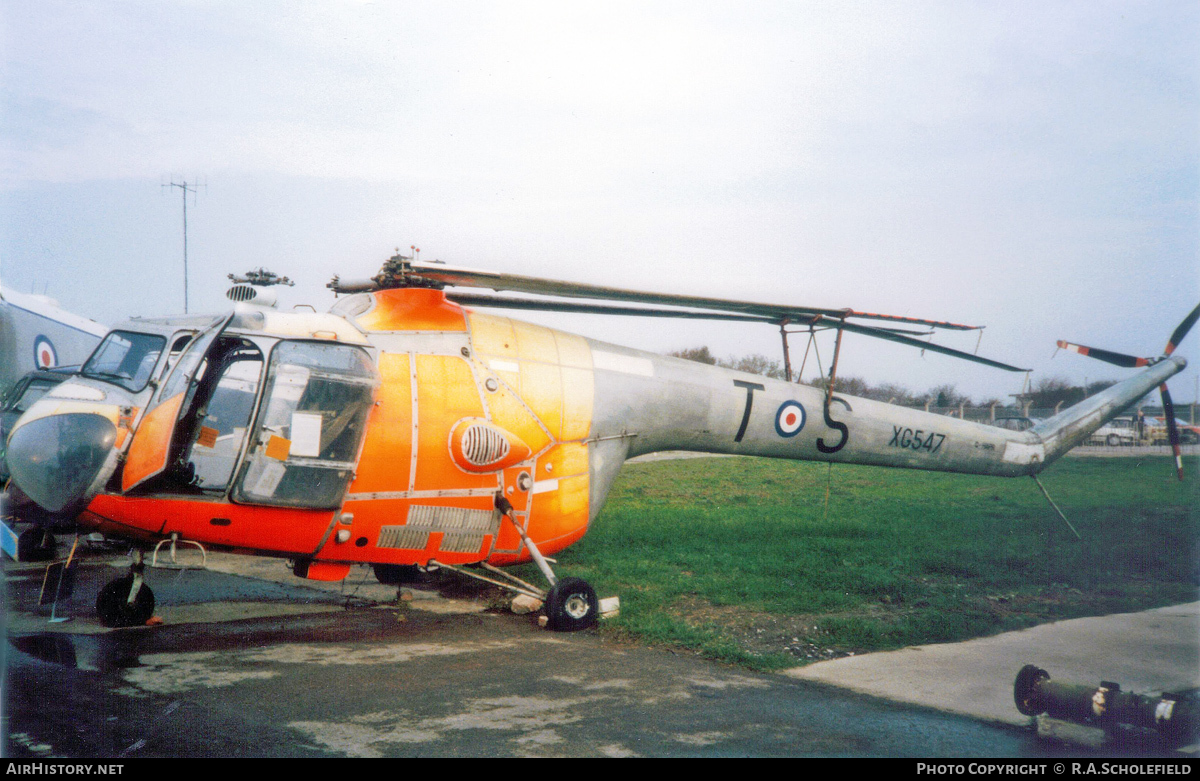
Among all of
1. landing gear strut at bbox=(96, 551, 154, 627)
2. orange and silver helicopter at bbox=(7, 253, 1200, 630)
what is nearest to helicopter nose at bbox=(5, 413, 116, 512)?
orange and silver helicopter at bbox=(7, 253, 1200, 630)

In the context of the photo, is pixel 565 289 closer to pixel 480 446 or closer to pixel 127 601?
pixel 480 446

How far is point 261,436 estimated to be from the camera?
564 cm

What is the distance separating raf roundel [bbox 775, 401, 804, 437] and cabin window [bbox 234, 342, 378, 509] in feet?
14.8

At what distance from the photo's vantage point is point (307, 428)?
5723 millimetres

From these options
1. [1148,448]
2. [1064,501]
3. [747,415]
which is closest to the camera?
[747,415]

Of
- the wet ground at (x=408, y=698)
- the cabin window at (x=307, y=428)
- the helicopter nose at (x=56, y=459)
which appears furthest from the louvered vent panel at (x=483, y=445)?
the helicopter nose at (x=56, y=459)

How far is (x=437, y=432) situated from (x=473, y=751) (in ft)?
9.39

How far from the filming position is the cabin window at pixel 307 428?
5.63 m

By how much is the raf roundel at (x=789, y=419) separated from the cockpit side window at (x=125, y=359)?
605 cm

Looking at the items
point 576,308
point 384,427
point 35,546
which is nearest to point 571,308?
point 576,308

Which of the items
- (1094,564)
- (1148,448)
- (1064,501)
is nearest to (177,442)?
(1094,564)

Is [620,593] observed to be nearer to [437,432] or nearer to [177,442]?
[437,432]

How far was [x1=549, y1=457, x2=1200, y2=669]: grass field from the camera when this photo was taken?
6469mm

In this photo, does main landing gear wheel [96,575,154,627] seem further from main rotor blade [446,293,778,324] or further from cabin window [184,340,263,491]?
main rotor blade [446,293,778,324]
